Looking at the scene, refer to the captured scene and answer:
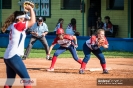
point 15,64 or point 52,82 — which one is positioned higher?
point 15,64

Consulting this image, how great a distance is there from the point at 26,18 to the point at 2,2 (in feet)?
64.3

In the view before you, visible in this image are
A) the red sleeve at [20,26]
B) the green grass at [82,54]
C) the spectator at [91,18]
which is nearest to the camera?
the red sleeve at [20,26]

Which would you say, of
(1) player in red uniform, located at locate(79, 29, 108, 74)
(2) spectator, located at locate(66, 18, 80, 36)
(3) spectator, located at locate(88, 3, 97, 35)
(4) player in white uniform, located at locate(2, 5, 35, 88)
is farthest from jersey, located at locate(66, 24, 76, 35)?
(4) player in white uniform, located at locate(2, 5, 35, 88)

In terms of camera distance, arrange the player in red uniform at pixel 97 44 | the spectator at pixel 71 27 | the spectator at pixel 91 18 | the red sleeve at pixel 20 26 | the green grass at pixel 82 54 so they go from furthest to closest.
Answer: the spectator at pixel 91 18 → the spectator at pixel 71 27 → the green grass at pixel 82 54 → the player in red uniform at pixel 97 44 → the red sleeve at pixel 20 26

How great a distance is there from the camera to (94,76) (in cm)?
1445

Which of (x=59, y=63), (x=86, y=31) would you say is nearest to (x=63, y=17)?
(x=86, y=31)

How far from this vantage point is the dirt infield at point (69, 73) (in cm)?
1298

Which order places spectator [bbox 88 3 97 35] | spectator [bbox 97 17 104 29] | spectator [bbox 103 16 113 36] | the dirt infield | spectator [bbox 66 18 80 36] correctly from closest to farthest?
the dirt infield, spectator [bbox 103 16 113 36], spectator [bbox 97 17 104 29], spectator [bbox 66 18 80 36], spectator [bbox 88 3 97 35]

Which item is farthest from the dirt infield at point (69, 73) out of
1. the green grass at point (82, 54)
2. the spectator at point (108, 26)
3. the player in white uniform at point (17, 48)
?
the spectator at point (108, 26)

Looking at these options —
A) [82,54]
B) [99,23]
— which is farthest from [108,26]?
[82,54]

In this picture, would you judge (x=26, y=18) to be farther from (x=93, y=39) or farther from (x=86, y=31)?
(x=86, y=31)

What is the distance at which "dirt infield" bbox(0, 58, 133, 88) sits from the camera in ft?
42.6

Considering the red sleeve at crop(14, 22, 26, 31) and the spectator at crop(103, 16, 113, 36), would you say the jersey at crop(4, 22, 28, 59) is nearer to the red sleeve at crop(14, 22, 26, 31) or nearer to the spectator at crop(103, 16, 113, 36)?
the red sleeve at crop(14, 22, 26, 31)

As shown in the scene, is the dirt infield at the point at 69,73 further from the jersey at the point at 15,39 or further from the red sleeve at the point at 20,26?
the red sleeve at the point at 20,26
